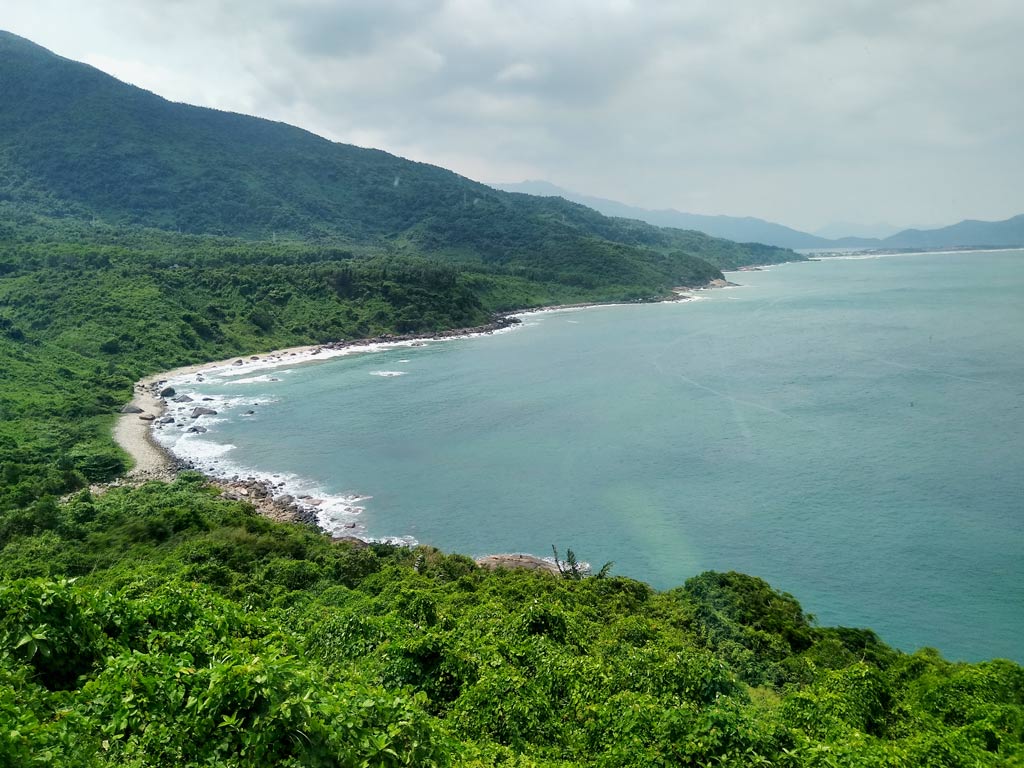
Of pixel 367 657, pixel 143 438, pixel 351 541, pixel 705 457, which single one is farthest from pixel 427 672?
pixel 143 438

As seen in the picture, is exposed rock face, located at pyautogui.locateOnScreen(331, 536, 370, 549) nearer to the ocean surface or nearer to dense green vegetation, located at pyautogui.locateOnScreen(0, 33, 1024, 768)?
dense green vegetation, located at pyautogui.locateOnScreen(0, 33, 1024, 768)

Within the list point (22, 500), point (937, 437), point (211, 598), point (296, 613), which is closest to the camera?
point (211, 598)

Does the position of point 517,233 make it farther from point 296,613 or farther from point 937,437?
point 296,613

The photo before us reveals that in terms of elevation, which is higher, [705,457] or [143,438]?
[143,438]

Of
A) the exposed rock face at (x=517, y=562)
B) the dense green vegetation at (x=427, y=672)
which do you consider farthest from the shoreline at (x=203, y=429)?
the dense green vegetation at (x=427, y=672)

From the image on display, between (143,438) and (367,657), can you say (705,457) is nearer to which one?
(367,657)

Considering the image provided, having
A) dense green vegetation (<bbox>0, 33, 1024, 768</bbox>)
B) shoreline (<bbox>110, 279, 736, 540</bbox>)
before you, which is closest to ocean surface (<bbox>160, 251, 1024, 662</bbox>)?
shoreline (<bbox>110, 279, 736, 540</bbox>)

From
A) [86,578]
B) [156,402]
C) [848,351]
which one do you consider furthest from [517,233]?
[86,578]

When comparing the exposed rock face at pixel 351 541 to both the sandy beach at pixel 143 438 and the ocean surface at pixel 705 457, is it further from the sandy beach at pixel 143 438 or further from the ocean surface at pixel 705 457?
the sandy beach at pixel 143 438

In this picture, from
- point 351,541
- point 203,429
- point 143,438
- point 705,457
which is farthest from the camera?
point 203,429
